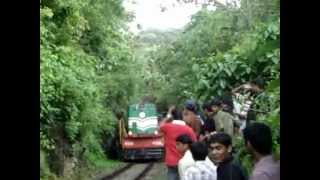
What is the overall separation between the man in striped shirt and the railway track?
11.4 m

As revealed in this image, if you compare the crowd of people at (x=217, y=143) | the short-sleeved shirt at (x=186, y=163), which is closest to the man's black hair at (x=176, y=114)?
the crowd of people at (x=217, y=143)

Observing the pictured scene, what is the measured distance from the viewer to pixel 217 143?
3752 mm

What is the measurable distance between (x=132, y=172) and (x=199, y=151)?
13.5m

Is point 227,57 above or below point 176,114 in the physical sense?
above

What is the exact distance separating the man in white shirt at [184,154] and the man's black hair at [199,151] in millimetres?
106

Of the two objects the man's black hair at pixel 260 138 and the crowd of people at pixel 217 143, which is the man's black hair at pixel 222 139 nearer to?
the crowd of people at pixel 217 143

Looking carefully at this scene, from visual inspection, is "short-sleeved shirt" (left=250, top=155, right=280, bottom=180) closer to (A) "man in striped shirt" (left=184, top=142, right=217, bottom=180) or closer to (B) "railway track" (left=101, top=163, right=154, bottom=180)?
(A) "man in striped shirt" (left=184, top=142, right=217, bottom=180)

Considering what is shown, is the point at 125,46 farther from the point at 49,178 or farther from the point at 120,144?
the point at 49,178

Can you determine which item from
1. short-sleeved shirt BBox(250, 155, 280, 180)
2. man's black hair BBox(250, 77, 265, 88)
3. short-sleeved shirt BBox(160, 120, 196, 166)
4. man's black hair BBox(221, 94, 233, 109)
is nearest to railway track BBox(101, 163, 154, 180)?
man's black hair BBox(221, 94, 233, 109)

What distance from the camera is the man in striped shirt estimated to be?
4324mm

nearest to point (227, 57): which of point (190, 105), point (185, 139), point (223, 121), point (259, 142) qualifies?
point (223, 121)

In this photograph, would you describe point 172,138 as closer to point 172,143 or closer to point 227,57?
point 172,143

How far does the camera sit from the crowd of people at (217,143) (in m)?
2.91
